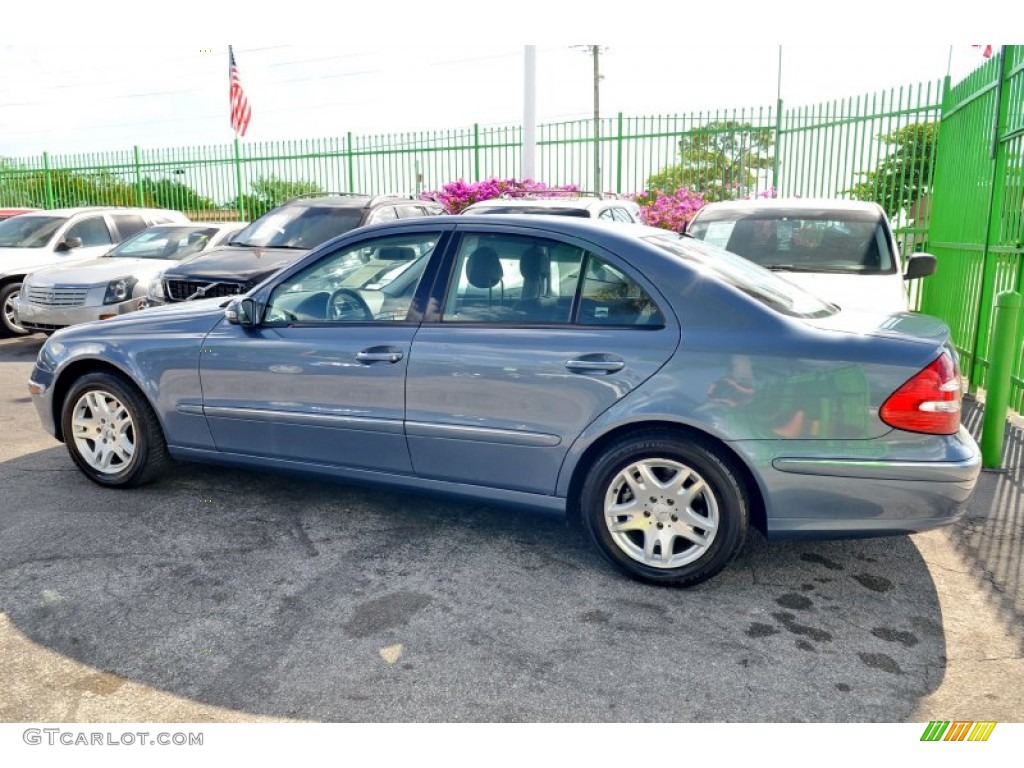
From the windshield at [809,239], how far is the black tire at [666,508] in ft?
12.4

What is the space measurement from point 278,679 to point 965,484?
268 centimetres

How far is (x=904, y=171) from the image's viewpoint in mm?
11273

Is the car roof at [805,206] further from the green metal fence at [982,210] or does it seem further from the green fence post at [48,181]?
the green fence post at [48,181]

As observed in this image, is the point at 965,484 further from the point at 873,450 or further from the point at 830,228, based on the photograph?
the point at 830,228

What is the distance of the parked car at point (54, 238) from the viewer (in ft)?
35.1

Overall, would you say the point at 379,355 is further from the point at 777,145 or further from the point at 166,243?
the point at 777,145

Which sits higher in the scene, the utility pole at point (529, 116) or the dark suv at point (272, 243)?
the utility pole at point (529, 116)

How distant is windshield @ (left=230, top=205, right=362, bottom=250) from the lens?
30.0 feet

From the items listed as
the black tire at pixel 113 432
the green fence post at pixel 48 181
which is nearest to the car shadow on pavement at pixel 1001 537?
the black tire at pixel 113 432

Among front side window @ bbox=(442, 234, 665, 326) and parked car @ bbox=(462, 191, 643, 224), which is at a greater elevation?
parked car @ bbox=(462, 191, 643, 224)

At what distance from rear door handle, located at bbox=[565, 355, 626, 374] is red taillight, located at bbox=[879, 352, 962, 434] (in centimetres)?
104

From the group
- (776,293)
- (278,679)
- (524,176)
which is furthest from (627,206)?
(278,679)
